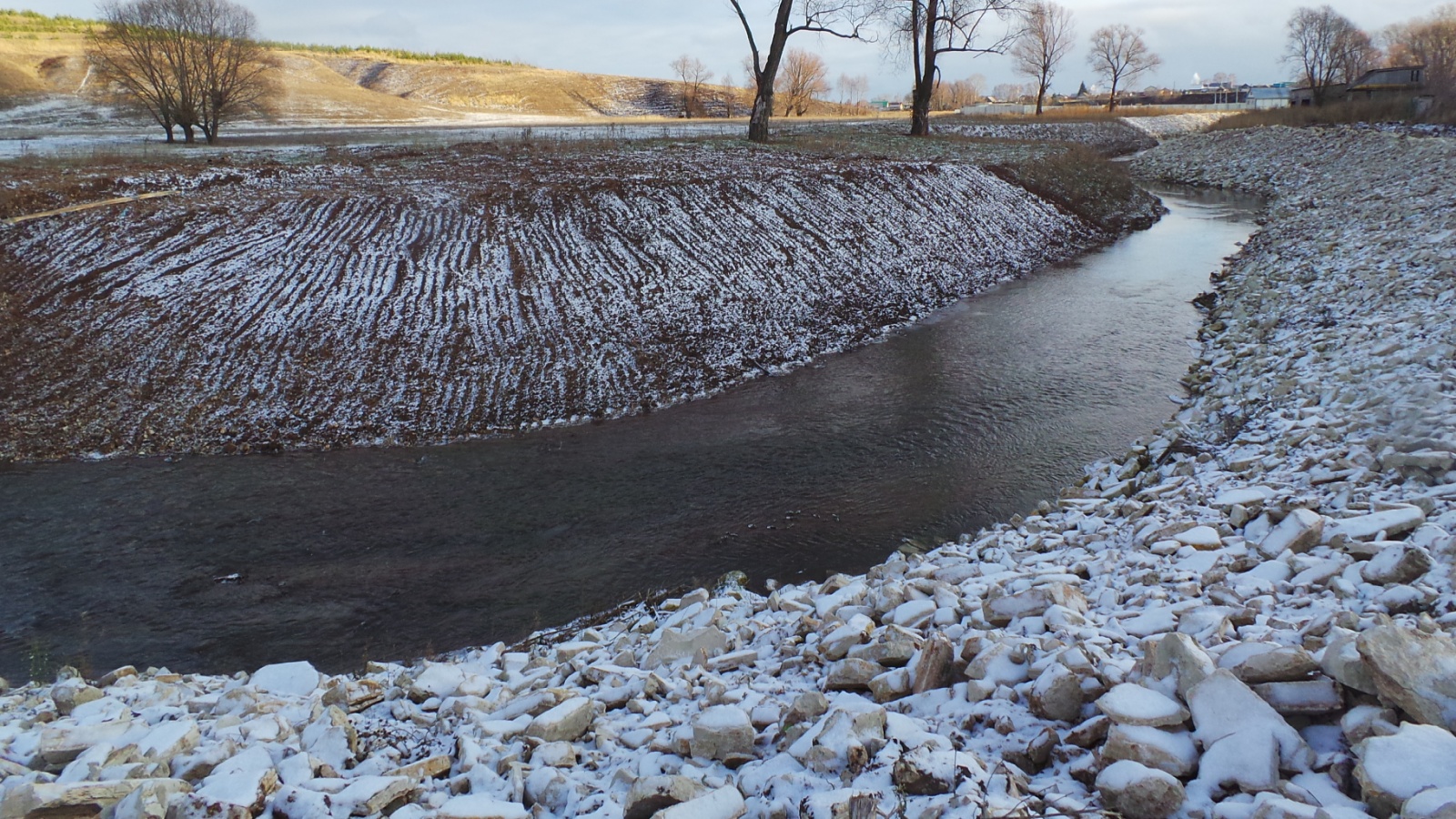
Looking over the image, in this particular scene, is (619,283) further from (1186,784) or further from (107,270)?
(1186,784)

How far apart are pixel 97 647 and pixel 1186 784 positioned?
25.0ft

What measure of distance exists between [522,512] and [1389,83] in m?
Result: 63.1

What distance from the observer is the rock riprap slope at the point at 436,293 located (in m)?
11.2

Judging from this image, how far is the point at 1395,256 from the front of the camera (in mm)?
13430

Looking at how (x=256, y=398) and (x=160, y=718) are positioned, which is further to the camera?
(x=256, y=398)

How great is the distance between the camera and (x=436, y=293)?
13.7 meters

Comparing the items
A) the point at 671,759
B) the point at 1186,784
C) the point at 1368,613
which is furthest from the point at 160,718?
the point at 1368,613

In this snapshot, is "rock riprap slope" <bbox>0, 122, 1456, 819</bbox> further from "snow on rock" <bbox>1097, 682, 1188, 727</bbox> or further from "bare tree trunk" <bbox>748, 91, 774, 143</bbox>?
"bare tree trunk" <bbox>748, 91, 774, 143</bbox>

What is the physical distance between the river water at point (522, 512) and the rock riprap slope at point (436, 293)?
37.0 inches

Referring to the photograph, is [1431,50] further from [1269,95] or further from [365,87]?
[365,87]

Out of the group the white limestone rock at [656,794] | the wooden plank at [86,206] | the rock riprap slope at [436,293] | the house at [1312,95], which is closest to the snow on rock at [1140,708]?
the white limestone rock at [656,794]

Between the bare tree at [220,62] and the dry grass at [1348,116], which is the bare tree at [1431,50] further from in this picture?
the bare tree at [220,62]

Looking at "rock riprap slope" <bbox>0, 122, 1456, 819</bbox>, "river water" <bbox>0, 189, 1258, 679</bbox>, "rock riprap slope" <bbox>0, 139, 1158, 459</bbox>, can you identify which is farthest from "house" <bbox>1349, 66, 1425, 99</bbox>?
"rock riprap slope" <bbox>0, 122, 1456, 819</bbox>

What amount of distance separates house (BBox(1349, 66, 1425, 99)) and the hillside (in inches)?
1297
